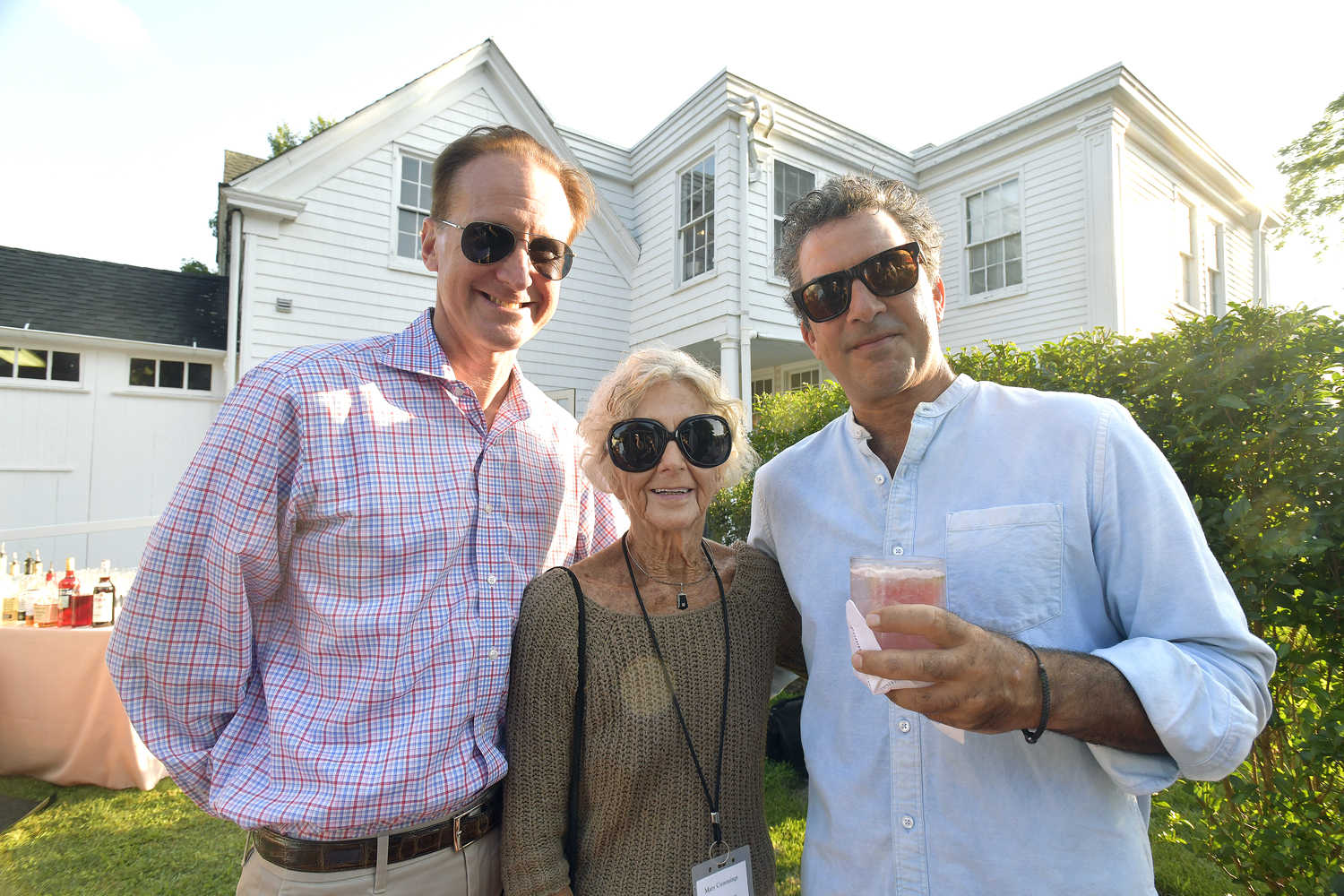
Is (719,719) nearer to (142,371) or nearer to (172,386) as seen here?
(172,386)

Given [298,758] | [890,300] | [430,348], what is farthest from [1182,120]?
[298,758]

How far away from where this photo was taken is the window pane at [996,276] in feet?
34.9

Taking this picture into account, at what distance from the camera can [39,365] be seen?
8844mm

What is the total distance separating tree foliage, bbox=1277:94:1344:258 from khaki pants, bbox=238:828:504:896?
72.6 ft

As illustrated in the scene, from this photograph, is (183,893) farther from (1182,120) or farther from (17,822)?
(1182,120)

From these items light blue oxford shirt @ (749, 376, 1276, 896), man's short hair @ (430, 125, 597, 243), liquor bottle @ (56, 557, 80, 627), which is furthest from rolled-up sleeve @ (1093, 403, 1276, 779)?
liquor bottle @ (56, 557, 80, 627)

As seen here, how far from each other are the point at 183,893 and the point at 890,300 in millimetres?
4502

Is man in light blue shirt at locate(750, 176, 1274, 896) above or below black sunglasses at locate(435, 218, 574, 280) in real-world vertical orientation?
below

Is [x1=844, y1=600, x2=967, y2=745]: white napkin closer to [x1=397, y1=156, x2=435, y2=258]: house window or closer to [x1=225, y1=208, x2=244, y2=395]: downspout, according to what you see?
[x1=225, y1=208, x2=244, y2=395]: downspout

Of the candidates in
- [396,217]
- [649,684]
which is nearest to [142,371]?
[396,217]

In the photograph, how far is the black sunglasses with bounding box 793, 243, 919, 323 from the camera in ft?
5.75

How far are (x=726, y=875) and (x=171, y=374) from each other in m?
10.8

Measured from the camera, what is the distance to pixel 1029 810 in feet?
4.51

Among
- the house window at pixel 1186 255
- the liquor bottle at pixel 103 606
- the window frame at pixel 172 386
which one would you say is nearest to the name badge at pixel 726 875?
the liquor bottle at pixel 103 606
